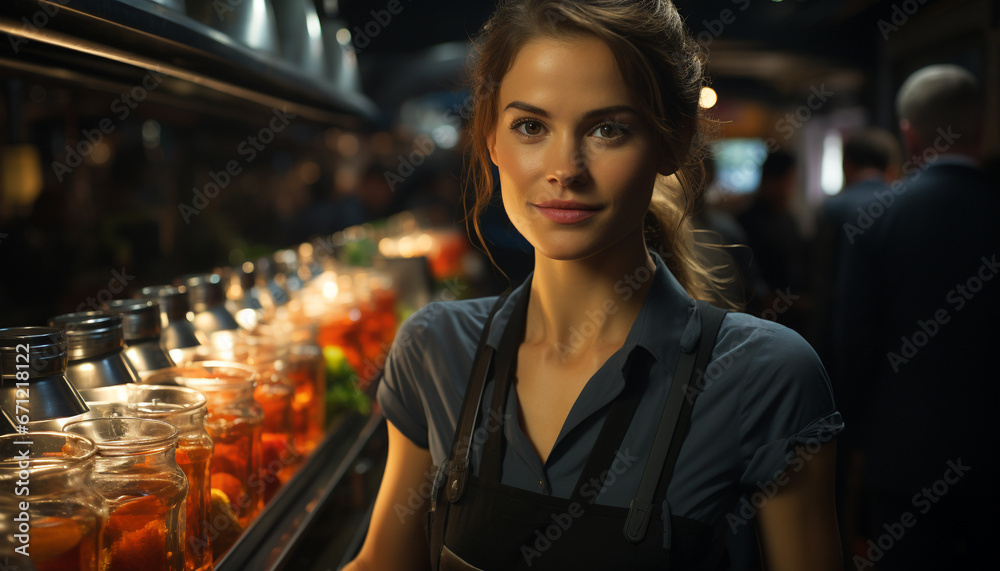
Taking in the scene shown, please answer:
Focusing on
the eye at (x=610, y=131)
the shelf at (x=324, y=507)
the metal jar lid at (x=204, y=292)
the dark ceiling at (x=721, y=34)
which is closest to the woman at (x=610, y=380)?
the eye at (x=610, y=131)

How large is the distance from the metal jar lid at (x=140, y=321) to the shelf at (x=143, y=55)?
432mm

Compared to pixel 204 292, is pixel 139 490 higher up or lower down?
lower down

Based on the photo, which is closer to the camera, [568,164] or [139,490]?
[139,490]

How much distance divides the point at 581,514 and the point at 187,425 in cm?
58

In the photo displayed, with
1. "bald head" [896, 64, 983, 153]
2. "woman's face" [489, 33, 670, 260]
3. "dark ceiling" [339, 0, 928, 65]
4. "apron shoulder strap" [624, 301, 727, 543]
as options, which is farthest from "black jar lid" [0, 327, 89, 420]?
"dark ceiling" [339, 0, 928, 65]

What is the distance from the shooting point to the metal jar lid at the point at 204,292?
1682 millimetres

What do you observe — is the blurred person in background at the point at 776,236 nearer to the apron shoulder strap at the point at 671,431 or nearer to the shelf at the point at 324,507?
the shelf at the point at 324,507

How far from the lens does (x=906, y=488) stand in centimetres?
242

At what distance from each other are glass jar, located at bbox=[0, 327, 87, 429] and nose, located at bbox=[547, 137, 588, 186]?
2.29 ft

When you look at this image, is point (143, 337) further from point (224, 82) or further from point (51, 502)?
point (224, 82)

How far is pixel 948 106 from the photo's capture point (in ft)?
8.16

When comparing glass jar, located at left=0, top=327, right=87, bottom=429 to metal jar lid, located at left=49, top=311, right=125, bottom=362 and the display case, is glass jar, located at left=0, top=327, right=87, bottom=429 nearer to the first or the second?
metal jar lid, located at left=49, top=311, right=125, bottom=362

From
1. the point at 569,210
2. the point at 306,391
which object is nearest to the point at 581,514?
the point at 569,210

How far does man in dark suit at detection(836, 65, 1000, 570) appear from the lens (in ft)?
7.61
